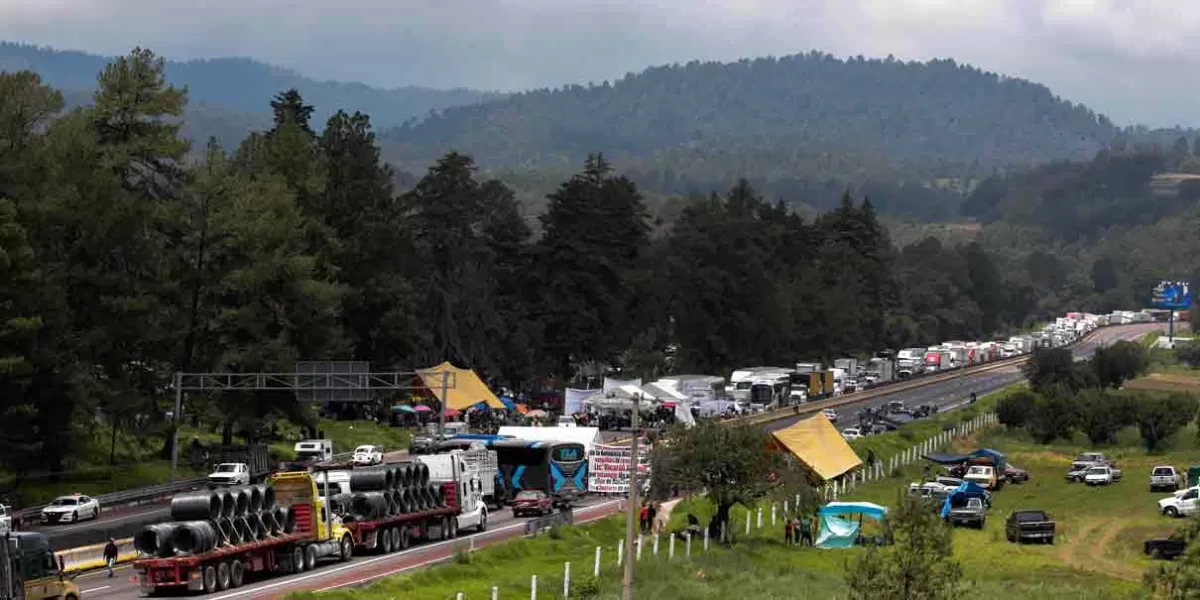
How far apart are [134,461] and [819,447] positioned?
103 ft

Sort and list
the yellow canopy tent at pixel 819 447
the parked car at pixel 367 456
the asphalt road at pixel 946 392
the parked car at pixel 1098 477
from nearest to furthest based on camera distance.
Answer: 1. the yellow canopy tent at pixel 819 447
2. the parked car at pixel 367 456
3. the parked car at pixel 1098 477
4. the asphalt road at pixel 946 392

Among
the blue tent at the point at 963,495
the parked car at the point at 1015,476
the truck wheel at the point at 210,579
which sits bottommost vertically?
the parked car at the point at 1015,476

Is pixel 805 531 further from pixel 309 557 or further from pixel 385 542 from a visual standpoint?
pixel 309 557

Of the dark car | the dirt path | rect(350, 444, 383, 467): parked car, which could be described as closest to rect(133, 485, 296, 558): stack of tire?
the dark car

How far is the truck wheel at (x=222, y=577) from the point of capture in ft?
148

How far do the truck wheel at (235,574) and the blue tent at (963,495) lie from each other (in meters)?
30.9

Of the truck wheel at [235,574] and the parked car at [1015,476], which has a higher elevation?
the truck wheel at [235,574]

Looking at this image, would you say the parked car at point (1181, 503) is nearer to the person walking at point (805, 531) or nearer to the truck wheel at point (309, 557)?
the person walking at point (805, 531)

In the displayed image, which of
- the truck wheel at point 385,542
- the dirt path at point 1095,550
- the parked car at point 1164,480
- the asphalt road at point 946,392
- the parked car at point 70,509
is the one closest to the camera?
the truck wheel at point 385,542

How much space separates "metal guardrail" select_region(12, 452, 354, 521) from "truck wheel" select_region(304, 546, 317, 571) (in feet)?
53.8

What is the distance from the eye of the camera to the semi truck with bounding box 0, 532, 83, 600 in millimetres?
39094

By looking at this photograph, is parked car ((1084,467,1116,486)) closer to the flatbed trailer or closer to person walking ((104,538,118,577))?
the flatbed trailer

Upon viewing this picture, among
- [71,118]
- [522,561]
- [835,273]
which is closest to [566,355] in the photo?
[835,273]

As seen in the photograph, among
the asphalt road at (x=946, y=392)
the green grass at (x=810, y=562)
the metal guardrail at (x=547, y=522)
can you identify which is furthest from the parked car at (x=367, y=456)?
the asphalt road at (x=946, y=392)
